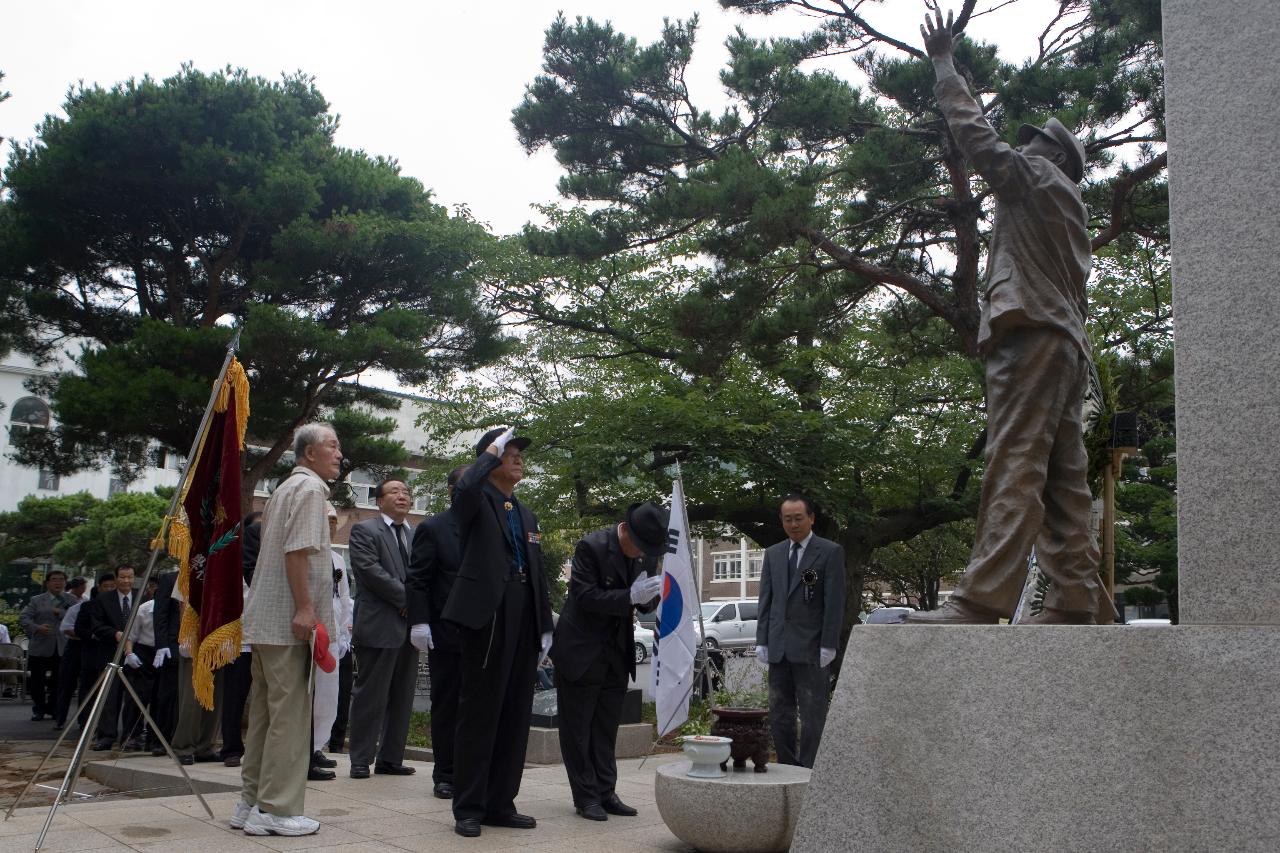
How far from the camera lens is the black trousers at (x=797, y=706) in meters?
7.44

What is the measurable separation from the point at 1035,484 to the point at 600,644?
9.21 feet

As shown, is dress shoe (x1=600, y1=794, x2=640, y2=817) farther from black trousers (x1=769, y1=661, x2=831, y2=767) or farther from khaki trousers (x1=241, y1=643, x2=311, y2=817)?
khaki trousers (x1=241, y1=643, x2=311, y2=817)

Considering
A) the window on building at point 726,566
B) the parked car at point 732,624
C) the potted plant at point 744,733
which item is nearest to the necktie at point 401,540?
the potted plant at point 744,733

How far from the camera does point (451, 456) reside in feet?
77.4

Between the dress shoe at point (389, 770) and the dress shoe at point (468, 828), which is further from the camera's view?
the dress shoe at point (389, 770)

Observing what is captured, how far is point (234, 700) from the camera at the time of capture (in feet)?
27.0

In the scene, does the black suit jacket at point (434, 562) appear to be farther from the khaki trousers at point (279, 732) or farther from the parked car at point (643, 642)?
the parked car at point (643, 642)

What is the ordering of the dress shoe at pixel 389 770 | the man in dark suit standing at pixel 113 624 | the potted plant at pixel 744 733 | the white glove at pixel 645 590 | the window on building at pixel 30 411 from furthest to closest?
the window on building at pixel 30 411
the man in dark suit standing at pixel 113 624
the dress shoe at pixel 389 770
the white glove at pixel 645 590
the potted plant at pixel 744 733

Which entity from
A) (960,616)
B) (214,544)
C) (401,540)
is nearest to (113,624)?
(401,540)

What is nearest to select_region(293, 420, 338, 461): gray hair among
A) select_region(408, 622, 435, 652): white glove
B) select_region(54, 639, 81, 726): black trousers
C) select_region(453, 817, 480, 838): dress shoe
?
select_region(408, 622, 435, 652): white glove

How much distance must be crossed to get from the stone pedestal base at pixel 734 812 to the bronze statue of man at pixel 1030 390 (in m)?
1.13

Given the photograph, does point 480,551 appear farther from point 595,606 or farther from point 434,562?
point 434,562

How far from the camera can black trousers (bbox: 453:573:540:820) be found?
5.56m

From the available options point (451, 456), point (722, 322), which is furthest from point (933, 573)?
point (722, 322)
